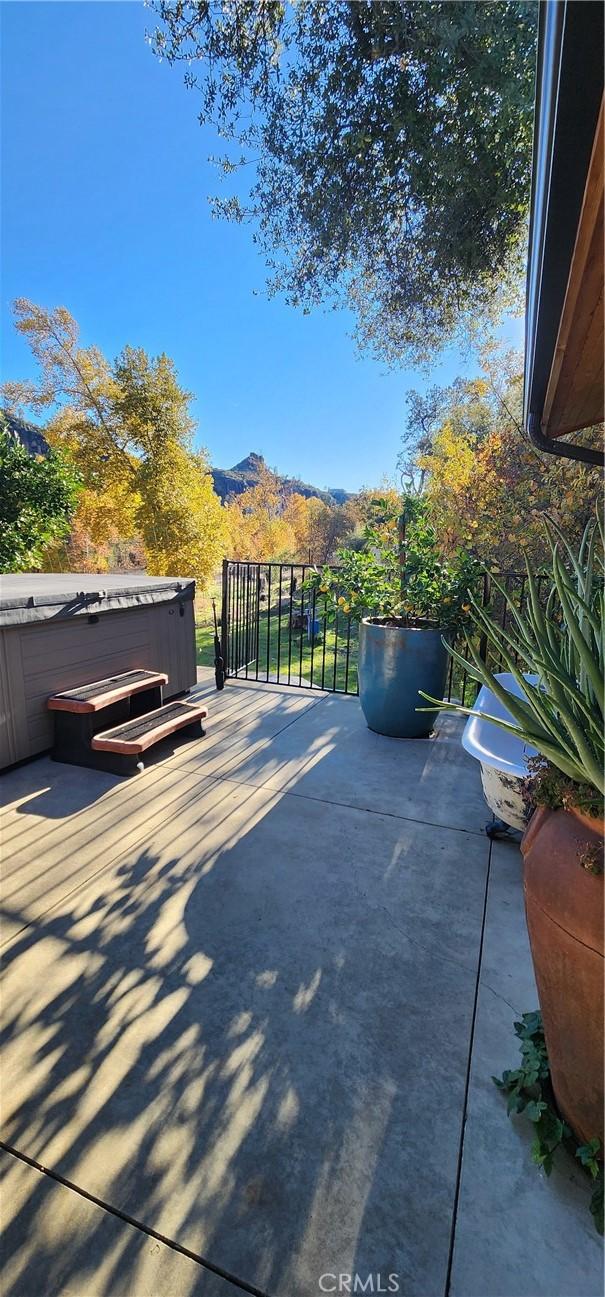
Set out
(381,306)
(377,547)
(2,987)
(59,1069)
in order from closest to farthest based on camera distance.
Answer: (59,1069) < (2,987) < (377,547) < (381,306)

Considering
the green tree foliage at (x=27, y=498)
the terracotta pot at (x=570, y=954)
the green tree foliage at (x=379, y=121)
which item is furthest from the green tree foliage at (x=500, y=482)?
the green tree foliage at (x=27, y=498)

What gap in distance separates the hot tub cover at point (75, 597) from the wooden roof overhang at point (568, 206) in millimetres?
2816

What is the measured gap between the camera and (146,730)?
315 centimetres

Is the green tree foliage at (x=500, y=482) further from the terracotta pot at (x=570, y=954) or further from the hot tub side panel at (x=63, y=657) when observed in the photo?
the terracotta pot at (x=570, y=954)

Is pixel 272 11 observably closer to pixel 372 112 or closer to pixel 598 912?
pixel 372 112

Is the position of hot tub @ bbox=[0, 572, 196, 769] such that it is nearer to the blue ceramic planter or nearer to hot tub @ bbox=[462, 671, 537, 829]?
the blue ceramic planter

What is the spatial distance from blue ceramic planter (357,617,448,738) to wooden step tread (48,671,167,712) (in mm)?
1522

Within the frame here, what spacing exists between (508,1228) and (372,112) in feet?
18.8

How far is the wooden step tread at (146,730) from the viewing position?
288 centimetres


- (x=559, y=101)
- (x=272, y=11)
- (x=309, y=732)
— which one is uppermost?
(x=272, y=11)

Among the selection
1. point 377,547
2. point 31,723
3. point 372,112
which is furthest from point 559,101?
point 372,112

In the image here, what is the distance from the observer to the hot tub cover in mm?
2803

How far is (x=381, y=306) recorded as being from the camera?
5.02m

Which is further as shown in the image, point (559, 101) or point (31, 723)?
point (31, 723)
